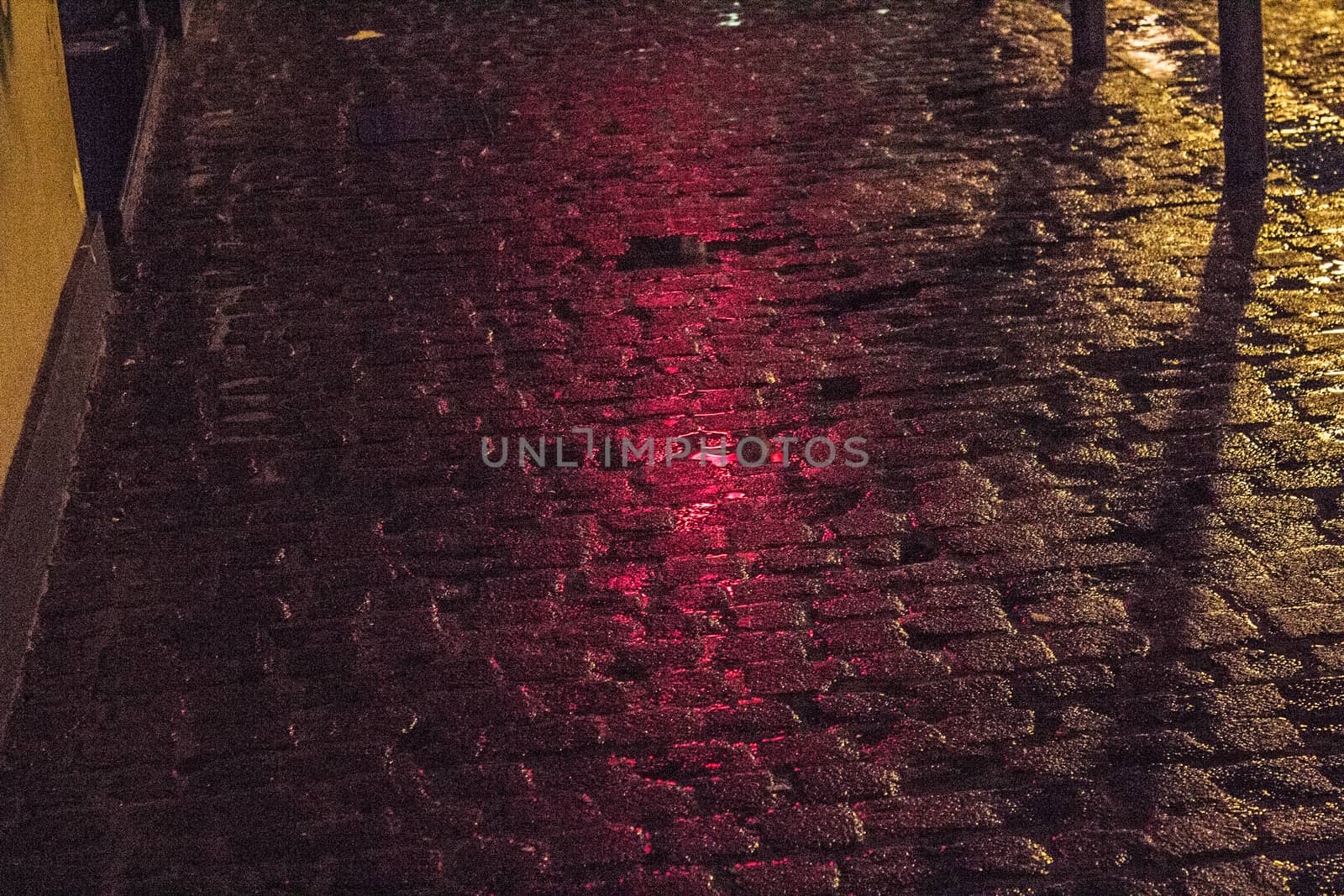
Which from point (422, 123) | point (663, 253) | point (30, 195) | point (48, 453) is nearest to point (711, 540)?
point (48, 453)

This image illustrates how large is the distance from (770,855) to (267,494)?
276 centimetres

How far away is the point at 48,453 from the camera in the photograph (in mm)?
5773

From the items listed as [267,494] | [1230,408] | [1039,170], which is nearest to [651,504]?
[267,494]

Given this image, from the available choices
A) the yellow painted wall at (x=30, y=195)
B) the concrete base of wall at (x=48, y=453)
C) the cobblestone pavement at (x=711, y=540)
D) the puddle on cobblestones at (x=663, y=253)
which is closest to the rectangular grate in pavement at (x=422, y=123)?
the cobblestone pavement at (x=711, y=540)

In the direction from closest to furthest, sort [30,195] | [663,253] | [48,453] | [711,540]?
[711,540] → [48,453] → [30,195] → [663,253]

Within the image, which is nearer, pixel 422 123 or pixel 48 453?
pixel 48 453

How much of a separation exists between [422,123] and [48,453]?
5434 mm

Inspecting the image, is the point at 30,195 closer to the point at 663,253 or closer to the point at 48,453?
the point at 48,453

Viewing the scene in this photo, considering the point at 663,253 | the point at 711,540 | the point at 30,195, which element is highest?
the point at 30,195

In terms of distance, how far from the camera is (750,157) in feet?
31.5

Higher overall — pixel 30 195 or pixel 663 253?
pixel 30 195

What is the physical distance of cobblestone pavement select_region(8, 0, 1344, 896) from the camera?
4.09m

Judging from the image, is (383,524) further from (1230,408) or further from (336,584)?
(1230,408)

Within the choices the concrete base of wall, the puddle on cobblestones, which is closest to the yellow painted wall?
the concrete base of wall
